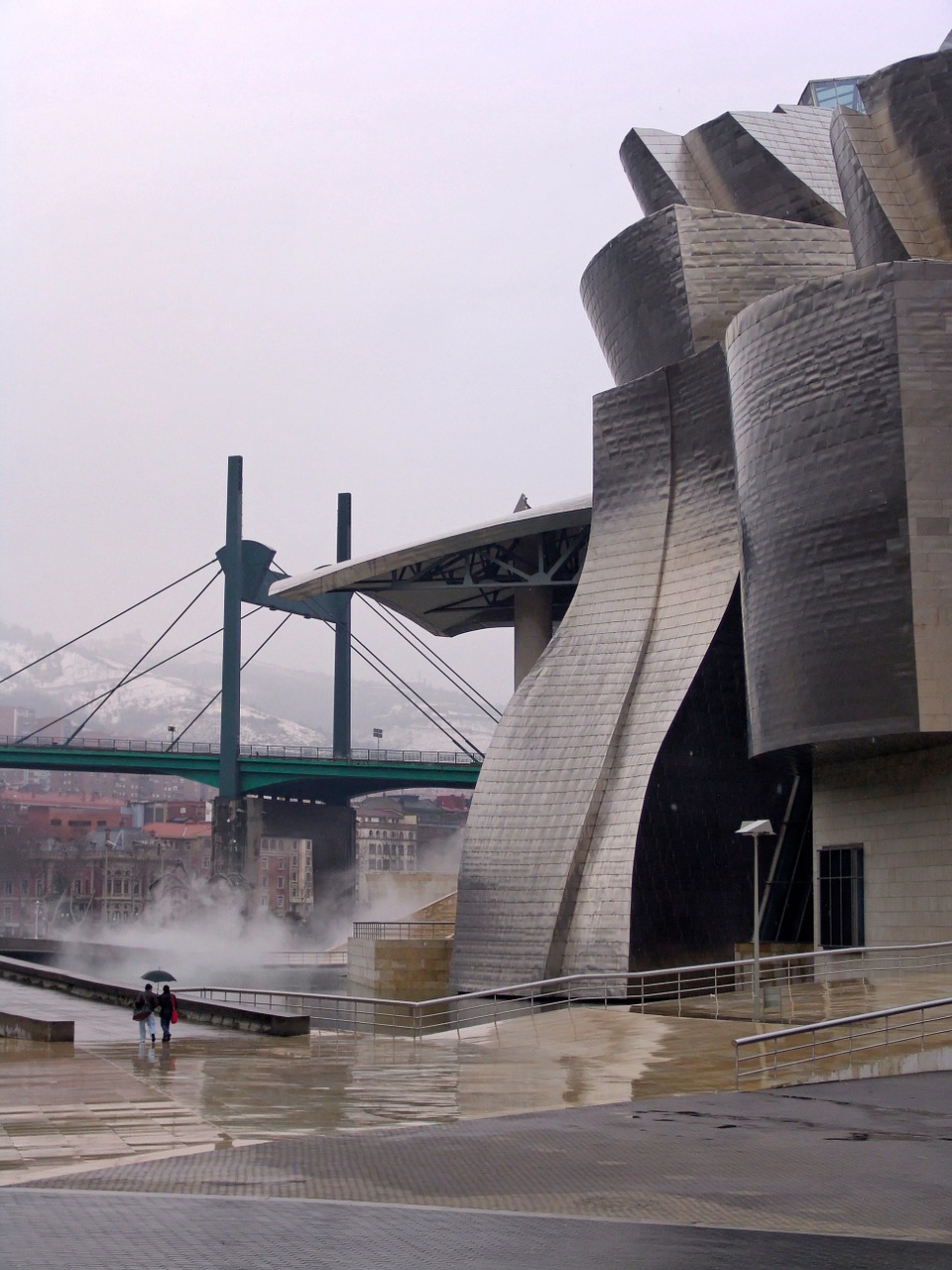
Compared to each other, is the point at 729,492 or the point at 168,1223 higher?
the point at 729,492

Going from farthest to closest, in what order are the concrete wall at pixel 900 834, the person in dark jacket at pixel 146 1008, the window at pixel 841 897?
the window at pixel 841 897
the concrete wall at pixel 900 834
the person in dark jacket at pixel 146 1008

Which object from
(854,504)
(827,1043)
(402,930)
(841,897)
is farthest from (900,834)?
(402,930)

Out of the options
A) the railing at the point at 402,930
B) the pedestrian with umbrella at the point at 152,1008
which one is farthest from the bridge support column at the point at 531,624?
the pedestrian with umbrella at the point at 152,1008

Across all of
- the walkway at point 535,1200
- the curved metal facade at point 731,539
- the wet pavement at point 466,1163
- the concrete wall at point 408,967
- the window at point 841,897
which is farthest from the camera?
the concrete wall at point 408,967

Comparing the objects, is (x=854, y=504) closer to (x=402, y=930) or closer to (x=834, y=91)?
(x=402, y=930)

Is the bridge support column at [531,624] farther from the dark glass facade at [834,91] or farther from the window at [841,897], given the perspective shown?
Result: the dark glass facade at [834,91]

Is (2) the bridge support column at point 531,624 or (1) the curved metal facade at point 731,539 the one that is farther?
(2) the bridge support column at point 531,624

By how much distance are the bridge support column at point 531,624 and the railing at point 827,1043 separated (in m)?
23.7

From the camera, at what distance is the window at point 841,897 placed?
2788cm

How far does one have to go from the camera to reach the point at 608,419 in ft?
112

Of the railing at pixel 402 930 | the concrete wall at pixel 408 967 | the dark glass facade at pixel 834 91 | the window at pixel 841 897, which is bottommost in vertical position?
the concrete wall at pixel 408 967

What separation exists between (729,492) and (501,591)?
13328 millimetres

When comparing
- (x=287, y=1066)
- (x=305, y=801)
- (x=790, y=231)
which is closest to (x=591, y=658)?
(x=790, y=231)

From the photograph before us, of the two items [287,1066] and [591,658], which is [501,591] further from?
[287,1066]
